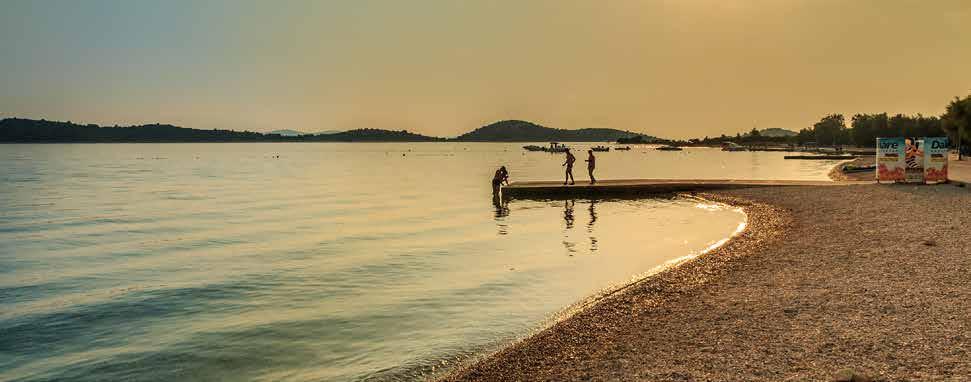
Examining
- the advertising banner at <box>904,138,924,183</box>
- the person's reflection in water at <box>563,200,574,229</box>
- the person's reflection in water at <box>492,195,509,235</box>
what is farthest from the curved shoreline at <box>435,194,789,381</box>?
the advertising banner at <box>904,138,924,183</box>

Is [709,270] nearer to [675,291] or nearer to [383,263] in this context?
[675,291]

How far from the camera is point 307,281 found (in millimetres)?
17797

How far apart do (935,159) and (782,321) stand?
30.7 meters

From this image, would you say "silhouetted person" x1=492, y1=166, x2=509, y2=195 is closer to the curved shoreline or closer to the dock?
the dock

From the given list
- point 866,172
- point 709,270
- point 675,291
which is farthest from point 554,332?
point 866,172

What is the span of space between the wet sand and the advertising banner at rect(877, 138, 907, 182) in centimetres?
1886

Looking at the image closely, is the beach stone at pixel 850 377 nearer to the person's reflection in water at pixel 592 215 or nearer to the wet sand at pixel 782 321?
the wet sand at pixel 782 321

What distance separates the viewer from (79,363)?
11211 millimetres

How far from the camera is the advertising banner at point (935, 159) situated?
3375 centimetres

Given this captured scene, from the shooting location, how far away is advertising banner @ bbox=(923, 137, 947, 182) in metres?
33.8

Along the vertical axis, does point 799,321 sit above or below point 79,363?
above

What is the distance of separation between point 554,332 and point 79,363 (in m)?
8.24

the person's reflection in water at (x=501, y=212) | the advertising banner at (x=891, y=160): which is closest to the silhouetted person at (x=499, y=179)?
the person's reflection in water at (x=501, y=212)

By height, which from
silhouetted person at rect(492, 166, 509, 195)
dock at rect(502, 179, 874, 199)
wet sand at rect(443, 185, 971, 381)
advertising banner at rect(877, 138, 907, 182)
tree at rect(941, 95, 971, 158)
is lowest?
wet sand at rect(443, 185, 971, 381)
